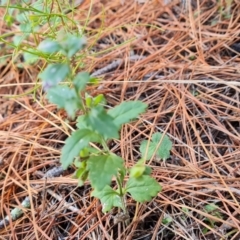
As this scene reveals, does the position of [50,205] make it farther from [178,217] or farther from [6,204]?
[178,217]

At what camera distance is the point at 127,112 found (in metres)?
1.12

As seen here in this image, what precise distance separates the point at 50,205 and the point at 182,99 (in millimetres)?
587

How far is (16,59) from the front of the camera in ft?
6.64

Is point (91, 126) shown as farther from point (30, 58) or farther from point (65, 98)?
point (30, 58)

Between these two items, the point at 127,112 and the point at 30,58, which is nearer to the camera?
the point at 127,112

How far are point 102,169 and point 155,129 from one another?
1.68ft

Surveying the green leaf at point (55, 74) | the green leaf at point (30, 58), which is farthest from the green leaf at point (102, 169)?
the green leaf at point (30, 58)

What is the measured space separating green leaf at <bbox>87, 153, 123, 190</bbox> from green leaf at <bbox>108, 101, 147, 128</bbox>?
9 centimetres

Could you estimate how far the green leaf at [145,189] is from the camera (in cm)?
123

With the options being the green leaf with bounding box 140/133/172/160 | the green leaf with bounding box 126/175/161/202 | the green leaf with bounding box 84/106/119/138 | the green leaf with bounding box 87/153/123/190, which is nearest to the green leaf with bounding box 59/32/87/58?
the green leaf with bounding box 84/106/119/138

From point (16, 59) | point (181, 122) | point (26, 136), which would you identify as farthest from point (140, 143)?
point (16, 59)

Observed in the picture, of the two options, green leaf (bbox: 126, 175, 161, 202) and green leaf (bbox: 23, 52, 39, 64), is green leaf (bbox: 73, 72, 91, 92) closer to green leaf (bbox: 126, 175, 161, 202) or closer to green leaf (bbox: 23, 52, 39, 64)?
green leaf (bbox: 126, 175, 161, 202)

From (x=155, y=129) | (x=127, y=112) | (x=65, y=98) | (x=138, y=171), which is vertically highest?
(x=65, y=98)

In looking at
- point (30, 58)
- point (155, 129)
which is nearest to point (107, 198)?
point (155, 129)
